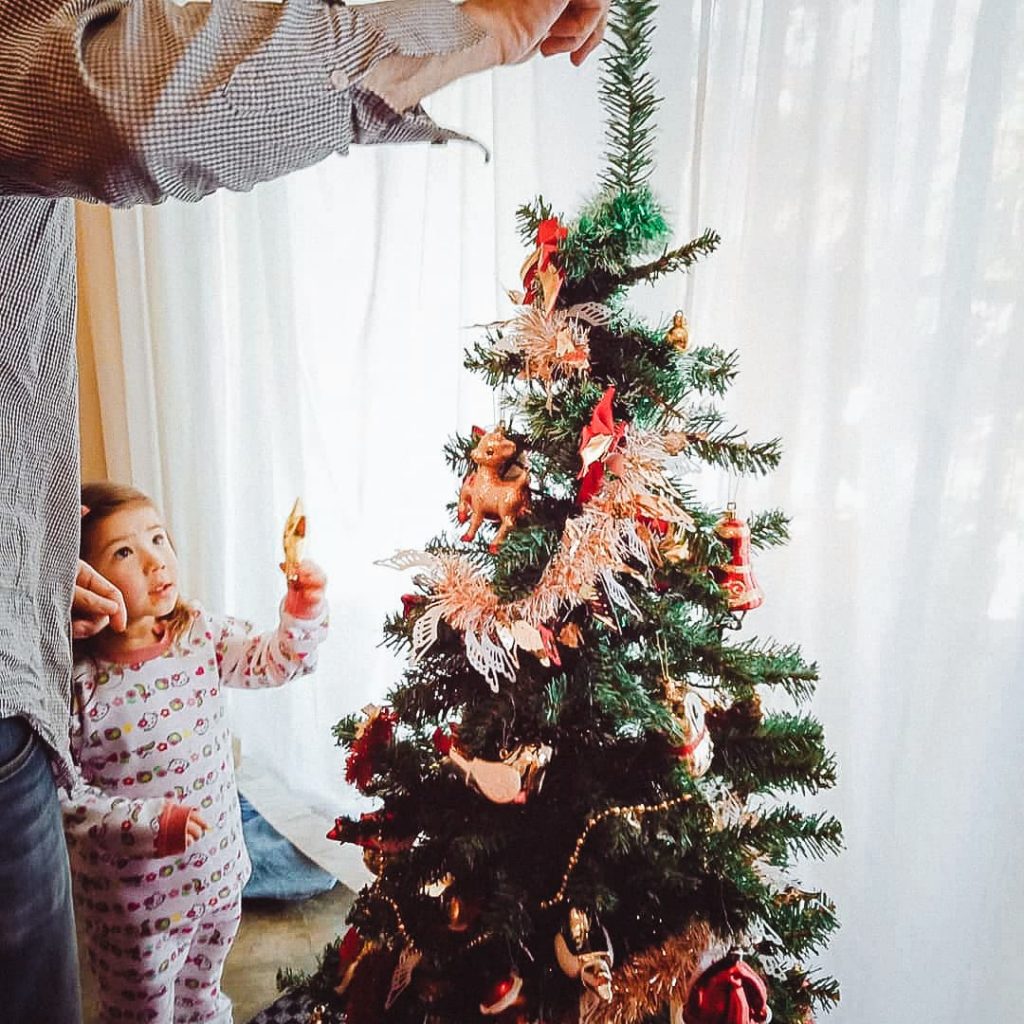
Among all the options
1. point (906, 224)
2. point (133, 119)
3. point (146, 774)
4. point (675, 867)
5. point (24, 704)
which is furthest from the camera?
point (146, 774)

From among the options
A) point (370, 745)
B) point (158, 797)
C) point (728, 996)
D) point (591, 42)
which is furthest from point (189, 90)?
point (158, 797)

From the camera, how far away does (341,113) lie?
1.85 feet

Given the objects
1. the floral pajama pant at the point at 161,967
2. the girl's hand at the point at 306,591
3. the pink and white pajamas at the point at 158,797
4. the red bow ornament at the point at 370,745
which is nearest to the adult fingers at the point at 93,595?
the pink and white pajamas at the point at 158,797

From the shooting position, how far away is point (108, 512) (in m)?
1.20

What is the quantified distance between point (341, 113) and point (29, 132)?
18 centimetres

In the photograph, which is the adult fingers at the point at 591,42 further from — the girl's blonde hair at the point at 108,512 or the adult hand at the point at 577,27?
the girl's blonde hair at the point at 108,512

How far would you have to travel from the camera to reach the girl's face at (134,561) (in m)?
1.18

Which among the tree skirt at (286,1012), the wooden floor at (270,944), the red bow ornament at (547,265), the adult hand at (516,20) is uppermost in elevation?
the adult hand at (516,20)

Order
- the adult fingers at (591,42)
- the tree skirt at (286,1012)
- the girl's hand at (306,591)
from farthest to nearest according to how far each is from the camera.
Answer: the tree skirt at (286,1012) → the girl's hand at (306,591) → the adult fingers at (591,42)

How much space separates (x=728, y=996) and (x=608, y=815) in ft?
0.63

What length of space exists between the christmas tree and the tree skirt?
61cm

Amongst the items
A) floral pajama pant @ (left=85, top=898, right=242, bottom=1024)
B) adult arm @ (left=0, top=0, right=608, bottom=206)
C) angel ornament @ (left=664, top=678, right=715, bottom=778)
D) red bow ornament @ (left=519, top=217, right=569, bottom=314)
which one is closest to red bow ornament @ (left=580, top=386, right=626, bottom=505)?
red bow ornament @ (left=519, top=217, right=569, bottom=314)

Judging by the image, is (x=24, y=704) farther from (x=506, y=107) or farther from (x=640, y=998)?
(x=506, y=107)

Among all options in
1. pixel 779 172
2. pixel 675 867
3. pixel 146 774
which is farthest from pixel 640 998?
pixel 779 172
